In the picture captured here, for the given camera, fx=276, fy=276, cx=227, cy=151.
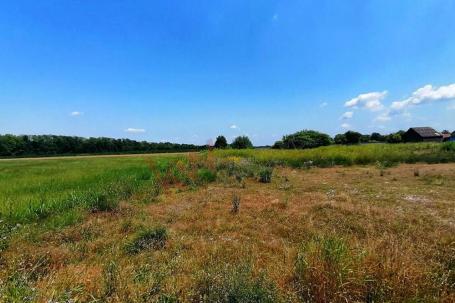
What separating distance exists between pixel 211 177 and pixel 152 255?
8.22m

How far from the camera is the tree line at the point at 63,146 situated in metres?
65.6

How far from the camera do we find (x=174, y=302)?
250 centimetres

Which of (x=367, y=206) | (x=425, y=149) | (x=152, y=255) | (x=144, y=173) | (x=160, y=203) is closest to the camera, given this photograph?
(x=152, y=255)

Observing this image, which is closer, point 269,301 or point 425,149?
point 269,301

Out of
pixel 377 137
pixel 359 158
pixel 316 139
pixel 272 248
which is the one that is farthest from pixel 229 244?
pixel 377 137

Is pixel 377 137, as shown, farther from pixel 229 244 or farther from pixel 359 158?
pixel 229 244

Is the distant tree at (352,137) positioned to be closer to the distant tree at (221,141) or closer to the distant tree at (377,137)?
the distant tree at (377,137)

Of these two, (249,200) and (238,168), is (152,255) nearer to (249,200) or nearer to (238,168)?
(249,200)

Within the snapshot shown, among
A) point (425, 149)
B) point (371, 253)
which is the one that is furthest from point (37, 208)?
point (425, 149)

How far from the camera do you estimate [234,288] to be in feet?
8.12

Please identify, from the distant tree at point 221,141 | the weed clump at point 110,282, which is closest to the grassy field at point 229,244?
the weed clump at point 110,282

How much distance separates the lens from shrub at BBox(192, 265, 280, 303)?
7.89ft

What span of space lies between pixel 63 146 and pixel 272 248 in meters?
79.2

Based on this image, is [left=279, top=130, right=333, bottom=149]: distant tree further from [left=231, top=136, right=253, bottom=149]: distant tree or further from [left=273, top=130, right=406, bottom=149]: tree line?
[left=231, top=136, right=253, bottom=149]: distant tree
